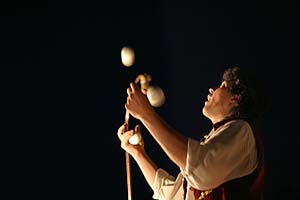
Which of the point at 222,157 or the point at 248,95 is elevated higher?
the point at 248,95

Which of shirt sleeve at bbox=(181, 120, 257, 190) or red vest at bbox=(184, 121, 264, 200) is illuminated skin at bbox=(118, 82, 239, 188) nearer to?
shirt sleeve at bbox=(181, 120, 257, 190)

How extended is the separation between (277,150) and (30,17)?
4.21ft

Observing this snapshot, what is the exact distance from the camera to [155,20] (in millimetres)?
2709

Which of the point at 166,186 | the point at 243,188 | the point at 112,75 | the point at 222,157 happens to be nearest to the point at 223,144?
the point at 222,157

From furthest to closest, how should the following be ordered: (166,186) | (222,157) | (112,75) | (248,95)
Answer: (112,75)
(166,186)
(248,95)
(222,157)

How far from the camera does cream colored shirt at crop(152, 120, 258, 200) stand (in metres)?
1.33

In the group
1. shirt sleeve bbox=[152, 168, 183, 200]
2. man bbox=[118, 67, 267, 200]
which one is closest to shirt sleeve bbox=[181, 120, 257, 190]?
man bbox=[118, 67, 267, 200]

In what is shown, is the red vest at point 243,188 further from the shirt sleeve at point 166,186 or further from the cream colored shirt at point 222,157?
the shirt sleeve at point 166,186

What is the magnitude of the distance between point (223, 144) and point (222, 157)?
37 millimetres

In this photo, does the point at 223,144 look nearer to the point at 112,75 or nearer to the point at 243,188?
the point at 243,188

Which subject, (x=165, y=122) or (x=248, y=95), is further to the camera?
(x=248, y=95)

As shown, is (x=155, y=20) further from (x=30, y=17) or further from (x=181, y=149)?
(x=181, y=149)

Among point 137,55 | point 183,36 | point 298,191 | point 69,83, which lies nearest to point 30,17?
point 69,83

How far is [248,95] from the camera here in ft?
5.13
